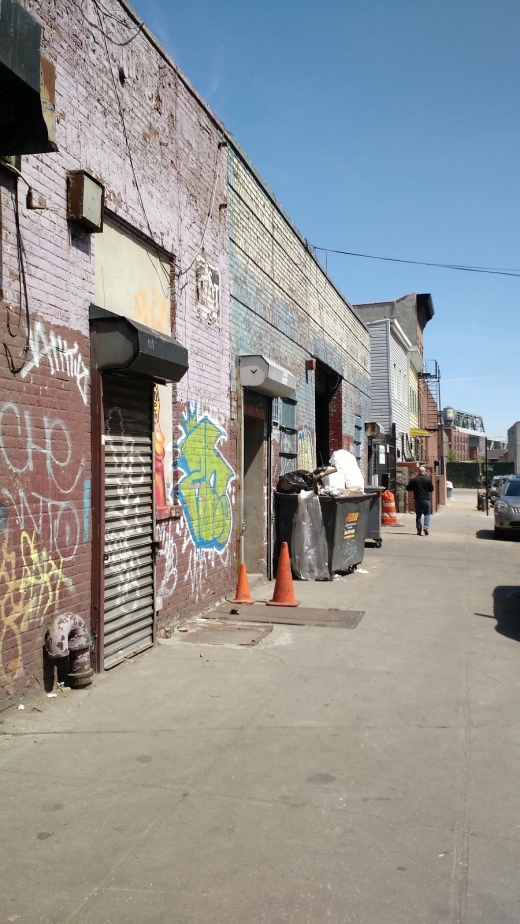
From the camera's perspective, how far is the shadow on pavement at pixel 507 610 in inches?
312

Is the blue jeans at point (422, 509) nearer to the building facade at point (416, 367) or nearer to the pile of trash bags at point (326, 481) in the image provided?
Answer: the pile of trash bags at point (326, 481)

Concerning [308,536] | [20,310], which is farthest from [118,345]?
[308,536]

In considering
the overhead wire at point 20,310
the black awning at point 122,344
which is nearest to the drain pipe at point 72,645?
the overhead wire at point 20,310

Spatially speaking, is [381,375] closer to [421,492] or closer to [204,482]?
[421,492]

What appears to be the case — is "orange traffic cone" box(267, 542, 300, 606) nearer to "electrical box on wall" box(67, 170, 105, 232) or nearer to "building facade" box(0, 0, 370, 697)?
"building facade" box(0, 0, 370, 697)

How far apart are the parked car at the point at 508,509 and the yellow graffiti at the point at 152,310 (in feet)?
40.6

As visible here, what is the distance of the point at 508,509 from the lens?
699 inches

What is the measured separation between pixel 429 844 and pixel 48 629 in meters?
3.08

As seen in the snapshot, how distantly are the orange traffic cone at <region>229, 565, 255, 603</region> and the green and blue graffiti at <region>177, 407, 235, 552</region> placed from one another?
39cm

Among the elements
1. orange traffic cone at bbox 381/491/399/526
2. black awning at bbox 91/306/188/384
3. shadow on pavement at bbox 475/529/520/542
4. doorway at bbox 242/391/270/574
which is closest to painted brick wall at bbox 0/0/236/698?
black awning at bbox 91/306/188/384

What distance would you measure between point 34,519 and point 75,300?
5.76 feet

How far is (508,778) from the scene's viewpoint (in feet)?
13.5

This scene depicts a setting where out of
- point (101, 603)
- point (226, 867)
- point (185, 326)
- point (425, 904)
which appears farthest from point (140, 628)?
point (425, 904)

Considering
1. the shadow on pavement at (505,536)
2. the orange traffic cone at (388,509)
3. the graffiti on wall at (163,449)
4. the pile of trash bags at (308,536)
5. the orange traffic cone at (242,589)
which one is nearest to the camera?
the graffiti on wall at (163,449)
